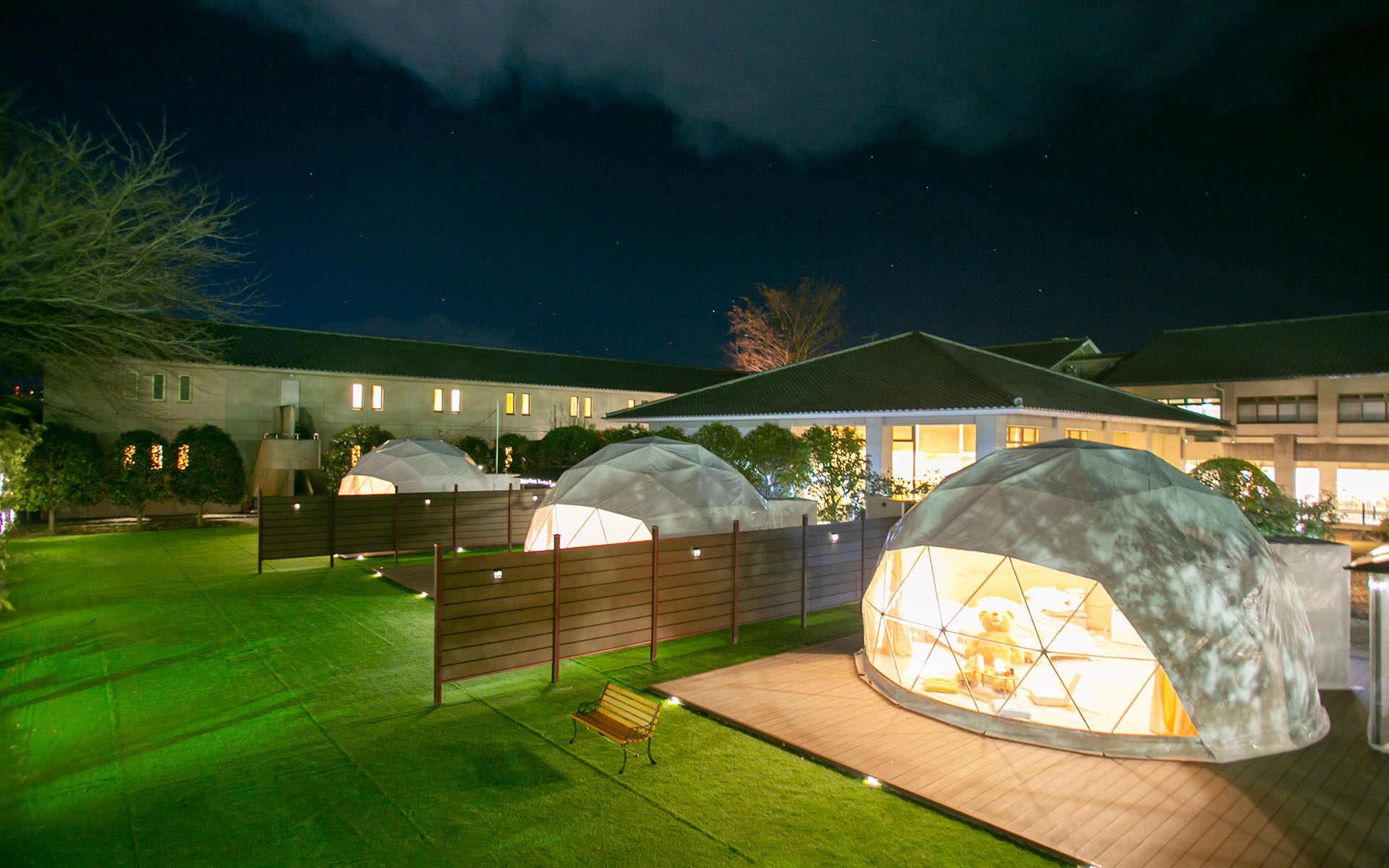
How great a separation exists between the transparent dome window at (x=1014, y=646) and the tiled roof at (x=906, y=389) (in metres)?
9.05

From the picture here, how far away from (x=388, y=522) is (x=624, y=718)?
34.2 feet

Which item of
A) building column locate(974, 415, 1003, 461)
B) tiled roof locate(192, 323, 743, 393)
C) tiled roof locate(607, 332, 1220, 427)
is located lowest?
building column locate(974, 415, 1003, 461)

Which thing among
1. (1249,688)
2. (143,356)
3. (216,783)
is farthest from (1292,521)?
(143,356)

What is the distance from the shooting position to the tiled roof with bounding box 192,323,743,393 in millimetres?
27203

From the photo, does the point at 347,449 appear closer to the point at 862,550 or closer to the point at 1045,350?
the point at 862,550

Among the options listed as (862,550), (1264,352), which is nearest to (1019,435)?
(862,550)

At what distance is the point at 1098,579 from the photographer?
6.12 m

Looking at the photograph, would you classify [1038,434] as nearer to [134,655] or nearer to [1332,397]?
[1332,397]

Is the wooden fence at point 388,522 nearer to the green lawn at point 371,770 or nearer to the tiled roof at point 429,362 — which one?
the green lawn at point 371,770

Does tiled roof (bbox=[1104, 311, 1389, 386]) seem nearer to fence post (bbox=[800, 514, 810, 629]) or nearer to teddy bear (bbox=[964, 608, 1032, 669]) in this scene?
fence post (bbox=[800, 514, 810, 629])

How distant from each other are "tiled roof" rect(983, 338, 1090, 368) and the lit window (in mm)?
15646

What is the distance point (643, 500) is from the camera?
11.7 meters

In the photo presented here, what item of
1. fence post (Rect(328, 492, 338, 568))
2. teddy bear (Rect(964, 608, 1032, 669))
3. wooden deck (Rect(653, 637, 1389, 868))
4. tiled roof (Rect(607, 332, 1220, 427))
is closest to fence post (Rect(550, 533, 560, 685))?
wooden deck (Rect(653, 637, 1389, 868))

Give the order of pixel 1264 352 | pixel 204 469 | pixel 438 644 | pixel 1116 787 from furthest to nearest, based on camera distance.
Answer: pixel 1264 352
pixel 204 469
pixel 438 644
pixel 1116 787
